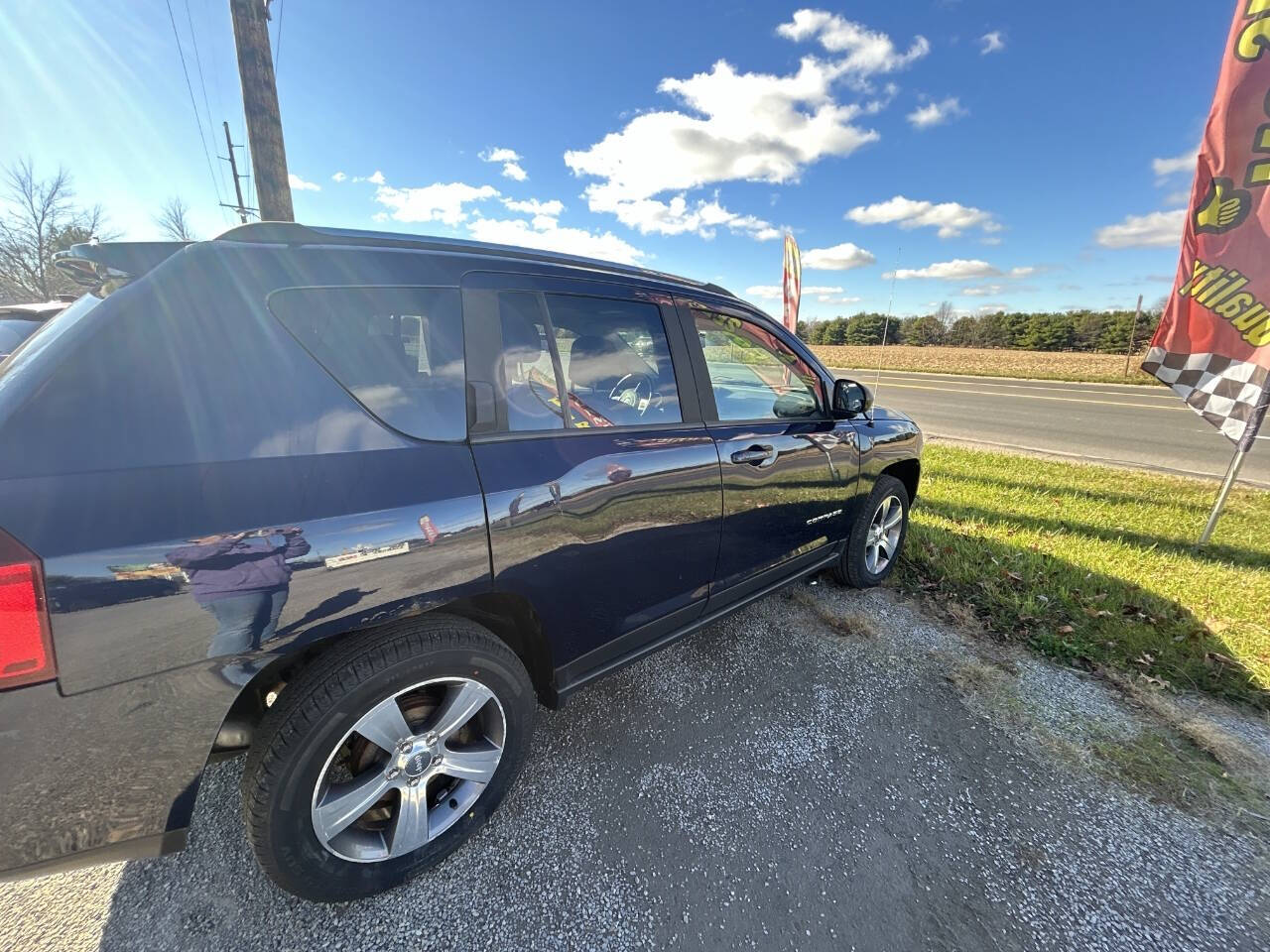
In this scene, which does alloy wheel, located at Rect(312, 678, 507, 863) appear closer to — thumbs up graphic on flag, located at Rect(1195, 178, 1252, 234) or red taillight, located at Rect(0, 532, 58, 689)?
red taillight, located at Rect(0, 532, 58, 689)

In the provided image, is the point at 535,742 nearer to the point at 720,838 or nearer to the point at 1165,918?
the point at 720,838

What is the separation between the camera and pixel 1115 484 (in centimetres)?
600

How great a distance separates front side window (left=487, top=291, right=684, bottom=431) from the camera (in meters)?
1.80

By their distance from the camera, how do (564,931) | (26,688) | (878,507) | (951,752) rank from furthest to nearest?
(878,507), (951,752), (564,931), (26,688)

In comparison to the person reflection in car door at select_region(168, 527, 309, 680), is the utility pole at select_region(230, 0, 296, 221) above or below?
above

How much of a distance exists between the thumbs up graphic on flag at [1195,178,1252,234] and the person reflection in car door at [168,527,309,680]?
580cm

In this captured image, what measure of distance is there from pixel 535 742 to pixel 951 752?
5.90 ft

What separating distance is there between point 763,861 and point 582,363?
191 centimetres

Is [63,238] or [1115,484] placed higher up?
[63,238]

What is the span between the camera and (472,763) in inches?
68.7

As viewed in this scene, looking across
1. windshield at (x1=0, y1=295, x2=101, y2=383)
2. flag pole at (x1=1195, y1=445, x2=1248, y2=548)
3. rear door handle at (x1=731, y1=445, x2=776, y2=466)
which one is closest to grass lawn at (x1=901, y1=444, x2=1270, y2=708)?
flag pole at (x1=1195, y1=445, x2=1248, y2=548)

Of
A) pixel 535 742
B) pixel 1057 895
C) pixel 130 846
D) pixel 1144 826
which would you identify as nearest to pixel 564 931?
pixel 535 742

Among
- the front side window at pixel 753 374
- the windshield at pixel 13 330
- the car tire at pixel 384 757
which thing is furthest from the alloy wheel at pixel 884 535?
the windshield at pixel 13 330

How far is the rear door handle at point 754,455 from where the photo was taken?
235cm
